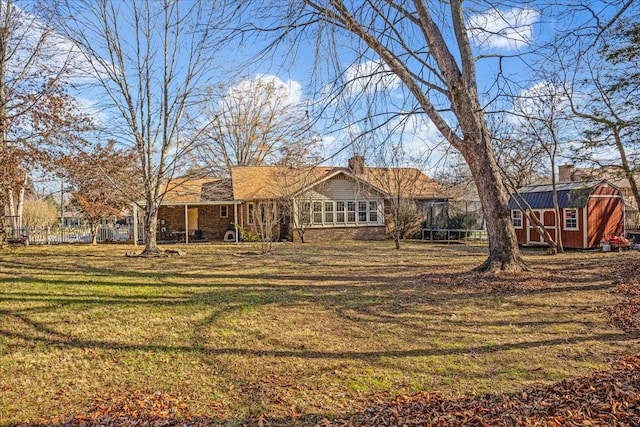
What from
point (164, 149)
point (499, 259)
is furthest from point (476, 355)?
point (164, 149)

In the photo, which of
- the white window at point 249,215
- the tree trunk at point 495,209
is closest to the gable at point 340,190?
the white window at point 249,215

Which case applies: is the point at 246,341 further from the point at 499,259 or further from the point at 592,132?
the point at 592,132

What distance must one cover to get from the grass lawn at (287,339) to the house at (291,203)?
12.0m

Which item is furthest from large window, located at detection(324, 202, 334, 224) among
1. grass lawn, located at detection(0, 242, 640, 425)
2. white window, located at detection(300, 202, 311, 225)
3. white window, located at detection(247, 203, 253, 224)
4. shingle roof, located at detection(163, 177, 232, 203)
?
grass lawn, located at detection(0, 242, 640, 425)

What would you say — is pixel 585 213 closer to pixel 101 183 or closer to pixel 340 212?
pixel 340 212

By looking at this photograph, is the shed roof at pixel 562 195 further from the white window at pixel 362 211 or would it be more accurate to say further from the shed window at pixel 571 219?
the white window at pixel 362 211

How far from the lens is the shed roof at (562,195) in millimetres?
15305

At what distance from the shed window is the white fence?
2116 cm

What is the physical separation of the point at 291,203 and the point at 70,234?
13467 millimetres

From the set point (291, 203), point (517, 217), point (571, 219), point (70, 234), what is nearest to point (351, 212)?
point (291, 203)

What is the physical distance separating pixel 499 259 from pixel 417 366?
17.2 feet

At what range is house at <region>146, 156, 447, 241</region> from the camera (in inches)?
834

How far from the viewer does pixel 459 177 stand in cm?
2453

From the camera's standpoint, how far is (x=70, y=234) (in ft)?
78.9
